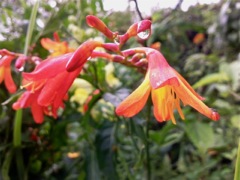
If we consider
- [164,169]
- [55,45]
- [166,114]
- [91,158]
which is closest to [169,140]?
[164,169]

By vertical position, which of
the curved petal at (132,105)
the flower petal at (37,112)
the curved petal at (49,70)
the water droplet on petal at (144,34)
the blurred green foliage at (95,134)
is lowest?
the blurred green foliage at (95,134)

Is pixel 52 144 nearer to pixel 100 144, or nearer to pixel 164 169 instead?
pixel 100 144

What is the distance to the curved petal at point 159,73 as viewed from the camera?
1.11ft

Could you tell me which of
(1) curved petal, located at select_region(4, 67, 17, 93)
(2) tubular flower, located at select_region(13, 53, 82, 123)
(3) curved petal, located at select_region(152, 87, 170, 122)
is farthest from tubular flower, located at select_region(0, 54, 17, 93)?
(3) curved petal, located at select_region(152, 87, 170, 122)

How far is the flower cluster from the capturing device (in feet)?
1.16

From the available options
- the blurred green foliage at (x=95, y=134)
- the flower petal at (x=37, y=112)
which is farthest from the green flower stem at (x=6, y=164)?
the flower petal at (x=37, y=112)

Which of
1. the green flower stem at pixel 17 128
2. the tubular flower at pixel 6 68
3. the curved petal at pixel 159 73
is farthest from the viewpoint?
the green flower stem at pixel 17 128

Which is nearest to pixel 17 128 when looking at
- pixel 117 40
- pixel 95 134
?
pixel 95 134

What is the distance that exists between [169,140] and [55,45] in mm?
475

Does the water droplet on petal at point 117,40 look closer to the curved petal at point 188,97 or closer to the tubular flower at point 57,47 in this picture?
the curved petal at point 188,97

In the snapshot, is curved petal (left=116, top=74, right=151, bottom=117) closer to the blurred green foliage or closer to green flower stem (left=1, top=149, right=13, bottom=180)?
the blurred green foliage

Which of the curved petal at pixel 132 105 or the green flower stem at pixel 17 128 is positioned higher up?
the curved petal at pixel 132 105

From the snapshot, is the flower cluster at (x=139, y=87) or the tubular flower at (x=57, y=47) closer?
the flower cluster at (x=139, y=87)

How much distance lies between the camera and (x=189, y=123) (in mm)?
918
